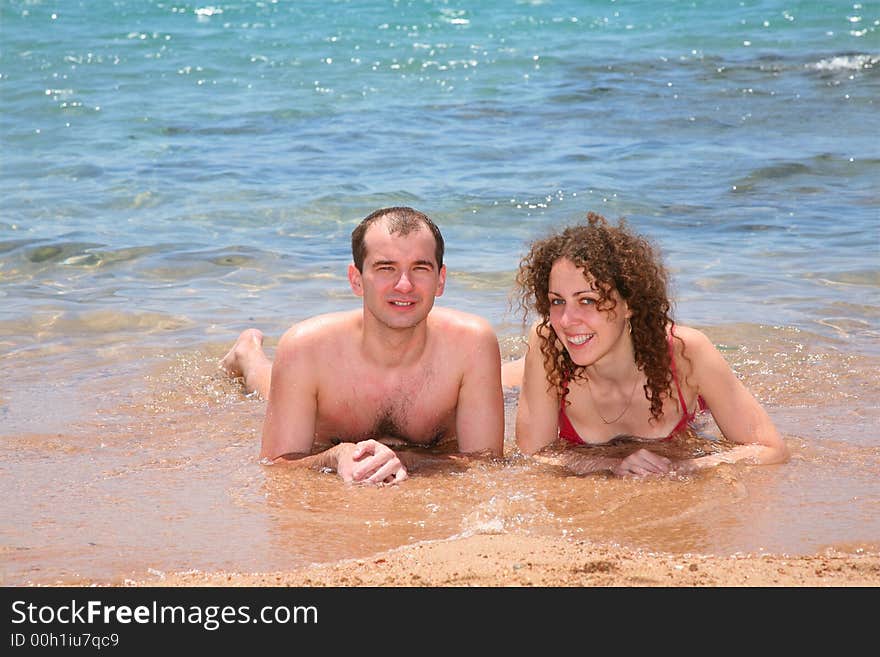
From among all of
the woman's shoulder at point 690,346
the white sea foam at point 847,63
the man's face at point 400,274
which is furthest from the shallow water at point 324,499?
the white sea foam at point 847,63

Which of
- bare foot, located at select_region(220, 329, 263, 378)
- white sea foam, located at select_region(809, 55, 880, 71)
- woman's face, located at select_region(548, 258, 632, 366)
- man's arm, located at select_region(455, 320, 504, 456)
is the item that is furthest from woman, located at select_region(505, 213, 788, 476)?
white sea foam, located at select_region(809, 55, 880, 71)

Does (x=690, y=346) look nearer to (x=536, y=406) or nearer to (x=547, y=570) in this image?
(x=536, y=406)

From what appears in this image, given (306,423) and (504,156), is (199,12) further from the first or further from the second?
(306,423)

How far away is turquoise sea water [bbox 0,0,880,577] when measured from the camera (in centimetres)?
697

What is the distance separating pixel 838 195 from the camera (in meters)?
10.7

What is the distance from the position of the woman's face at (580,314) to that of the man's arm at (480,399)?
43 cm

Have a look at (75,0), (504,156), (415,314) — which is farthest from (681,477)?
(75,0)

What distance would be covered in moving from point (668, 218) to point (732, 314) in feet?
9.16

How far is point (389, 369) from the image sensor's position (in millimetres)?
5152

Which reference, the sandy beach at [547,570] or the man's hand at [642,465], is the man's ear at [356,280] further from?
the sandy beach at [547,570]

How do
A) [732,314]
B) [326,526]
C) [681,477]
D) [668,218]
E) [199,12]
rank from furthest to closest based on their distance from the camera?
[199,12] < [668,218] < [732,314] < [681,477] < [326,526]

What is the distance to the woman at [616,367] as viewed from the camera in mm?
4707

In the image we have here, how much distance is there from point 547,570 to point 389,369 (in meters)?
1.92

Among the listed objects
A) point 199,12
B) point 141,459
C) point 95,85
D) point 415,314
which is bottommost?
point 141,459
